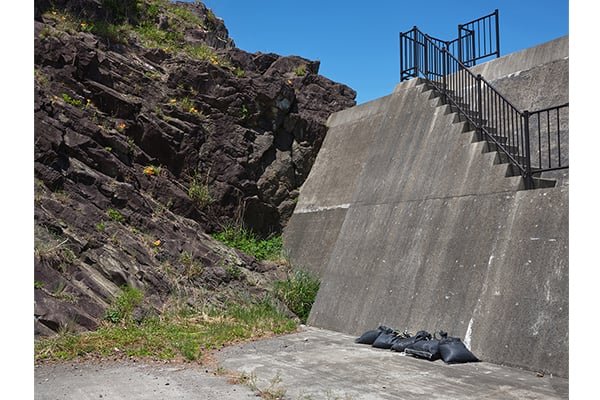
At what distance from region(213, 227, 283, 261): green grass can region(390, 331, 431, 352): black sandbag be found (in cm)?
537

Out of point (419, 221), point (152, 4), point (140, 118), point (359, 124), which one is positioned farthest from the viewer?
point (152, 4)

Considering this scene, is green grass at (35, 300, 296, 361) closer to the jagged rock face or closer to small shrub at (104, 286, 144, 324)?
small shrub at (104, 286, 144, 324)

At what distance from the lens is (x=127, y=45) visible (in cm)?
1400

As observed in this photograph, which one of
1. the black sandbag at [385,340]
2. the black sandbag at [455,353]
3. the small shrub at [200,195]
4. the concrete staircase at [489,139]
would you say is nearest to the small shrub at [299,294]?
the small shrub at [200,195]

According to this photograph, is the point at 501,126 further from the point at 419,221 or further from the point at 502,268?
the point at 502,268

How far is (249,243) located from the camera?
500 inches

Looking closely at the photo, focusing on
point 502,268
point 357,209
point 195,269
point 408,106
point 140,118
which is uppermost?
point 408,106

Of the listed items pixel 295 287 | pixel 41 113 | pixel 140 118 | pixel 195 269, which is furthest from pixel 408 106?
pixel 41 113

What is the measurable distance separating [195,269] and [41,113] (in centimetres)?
419

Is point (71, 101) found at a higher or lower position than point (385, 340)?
higher

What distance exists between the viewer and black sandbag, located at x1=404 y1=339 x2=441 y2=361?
671 cm

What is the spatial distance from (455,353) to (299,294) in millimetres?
4580

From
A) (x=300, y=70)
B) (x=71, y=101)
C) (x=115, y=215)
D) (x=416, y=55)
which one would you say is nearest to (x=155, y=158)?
(x=71, y=101)

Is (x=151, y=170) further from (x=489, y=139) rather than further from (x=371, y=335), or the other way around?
(x=489, y=139)
